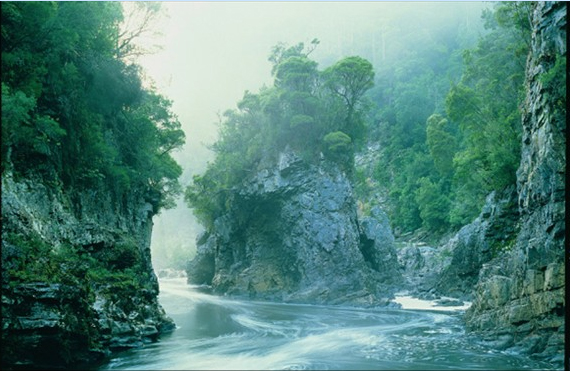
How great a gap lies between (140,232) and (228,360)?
11747 mm

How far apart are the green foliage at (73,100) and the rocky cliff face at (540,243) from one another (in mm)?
17142

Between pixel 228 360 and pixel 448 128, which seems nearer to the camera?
pixel 228 360

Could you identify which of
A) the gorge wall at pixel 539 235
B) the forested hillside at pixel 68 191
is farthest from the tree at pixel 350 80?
the forested hillside at pixel 68 191

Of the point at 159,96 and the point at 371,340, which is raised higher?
the point at 159,96

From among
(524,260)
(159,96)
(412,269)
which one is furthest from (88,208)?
(412,269)

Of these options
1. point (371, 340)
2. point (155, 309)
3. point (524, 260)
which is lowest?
point (371, 340)

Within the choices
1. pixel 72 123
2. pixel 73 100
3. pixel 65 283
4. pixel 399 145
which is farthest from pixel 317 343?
pixel 399 145

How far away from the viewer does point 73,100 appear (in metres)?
18.4

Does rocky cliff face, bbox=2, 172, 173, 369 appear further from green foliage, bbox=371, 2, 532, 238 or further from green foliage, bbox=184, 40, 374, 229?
green foliage, bbox=184, 40, 374, 229

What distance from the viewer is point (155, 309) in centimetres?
2061

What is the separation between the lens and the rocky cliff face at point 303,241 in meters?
35.1

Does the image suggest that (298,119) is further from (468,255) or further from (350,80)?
(468,255)

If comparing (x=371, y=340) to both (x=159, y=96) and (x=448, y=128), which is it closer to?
(x=159, y=96)

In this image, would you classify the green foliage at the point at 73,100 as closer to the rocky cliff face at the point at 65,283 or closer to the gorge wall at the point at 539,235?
the rocky cliff face at the point at 65,283
